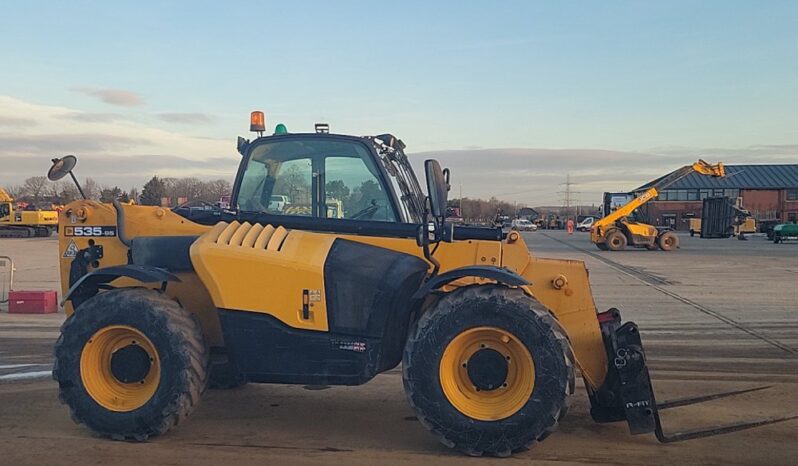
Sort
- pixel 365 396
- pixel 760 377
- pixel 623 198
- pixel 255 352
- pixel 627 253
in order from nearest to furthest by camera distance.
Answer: pixel 255 352
pixel 365 396
pixel 760 377
pixel 627 253
pixel 623 198

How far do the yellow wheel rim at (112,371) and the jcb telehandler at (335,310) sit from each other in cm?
1

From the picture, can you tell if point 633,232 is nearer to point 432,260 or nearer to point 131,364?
point 432,260

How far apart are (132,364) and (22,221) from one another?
54.1m

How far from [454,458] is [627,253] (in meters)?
30.4

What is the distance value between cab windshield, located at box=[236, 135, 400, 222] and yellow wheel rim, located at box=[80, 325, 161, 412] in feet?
4.55

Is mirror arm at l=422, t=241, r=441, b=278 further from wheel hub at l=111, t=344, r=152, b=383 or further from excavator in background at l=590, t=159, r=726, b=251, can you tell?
excavator in background at l=590, t=159, r=726, b=251

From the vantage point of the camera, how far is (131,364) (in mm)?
5609

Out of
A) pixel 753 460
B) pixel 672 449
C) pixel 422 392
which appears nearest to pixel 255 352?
pixel 422 392

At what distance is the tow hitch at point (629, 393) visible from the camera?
5312mm

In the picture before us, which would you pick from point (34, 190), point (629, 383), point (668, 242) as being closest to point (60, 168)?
point (629, 383)

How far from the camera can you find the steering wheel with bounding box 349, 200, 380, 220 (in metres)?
5.87

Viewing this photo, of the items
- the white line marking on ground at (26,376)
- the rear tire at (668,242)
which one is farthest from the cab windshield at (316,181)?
the rear tire at (668,242)

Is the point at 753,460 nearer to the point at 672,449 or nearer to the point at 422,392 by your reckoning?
the point at 672,449

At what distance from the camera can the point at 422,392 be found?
5.20m
